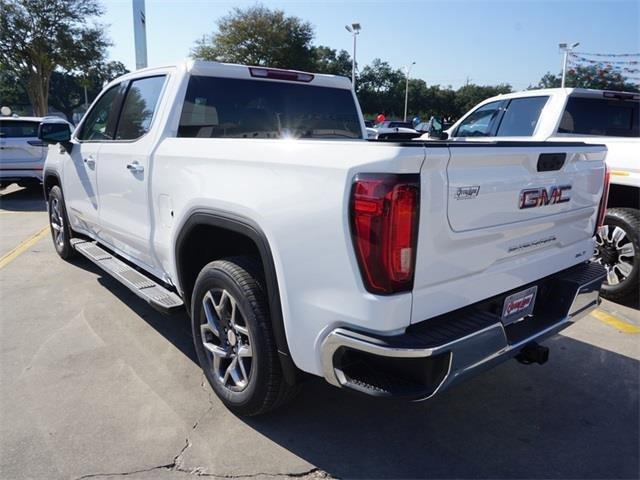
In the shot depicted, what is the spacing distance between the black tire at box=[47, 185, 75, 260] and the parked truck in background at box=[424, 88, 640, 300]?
467 cm

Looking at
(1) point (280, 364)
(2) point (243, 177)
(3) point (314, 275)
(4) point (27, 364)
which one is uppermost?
(2) point (243, 177)

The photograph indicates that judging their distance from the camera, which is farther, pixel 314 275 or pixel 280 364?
pixel 280 364

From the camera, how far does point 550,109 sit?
19.4 ft

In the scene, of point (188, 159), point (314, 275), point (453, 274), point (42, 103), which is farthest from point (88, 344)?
A: point (42, 103)

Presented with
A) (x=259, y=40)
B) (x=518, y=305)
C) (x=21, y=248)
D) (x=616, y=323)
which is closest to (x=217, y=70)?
(x=518, y=305)

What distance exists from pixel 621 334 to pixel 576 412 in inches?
61.2

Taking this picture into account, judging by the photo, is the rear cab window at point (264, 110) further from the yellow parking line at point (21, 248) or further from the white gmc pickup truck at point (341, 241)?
the yellow parking line at point (21, 248)

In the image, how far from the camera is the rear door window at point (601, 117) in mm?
5916

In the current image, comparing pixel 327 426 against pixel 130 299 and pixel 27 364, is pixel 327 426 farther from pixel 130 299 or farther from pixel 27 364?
pixel 130 299

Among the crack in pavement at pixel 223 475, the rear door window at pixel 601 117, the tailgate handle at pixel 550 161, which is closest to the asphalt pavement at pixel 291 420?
the crack in pavement at pixel 223 475

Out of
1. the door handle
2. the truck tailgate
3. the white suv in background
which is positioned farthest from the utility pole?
the truck tailgate

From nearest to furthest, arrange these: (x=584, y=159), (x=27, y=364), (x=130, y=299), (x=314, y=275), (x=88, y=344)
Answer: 1. (x=314, y=275)
2. (x=584, y=159)
3. (x=27, y=364)
4. (x=88, y=344)
5. (x=130, y=299)

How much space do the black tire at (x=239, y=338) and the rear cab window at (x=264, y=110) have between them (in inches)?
46.8

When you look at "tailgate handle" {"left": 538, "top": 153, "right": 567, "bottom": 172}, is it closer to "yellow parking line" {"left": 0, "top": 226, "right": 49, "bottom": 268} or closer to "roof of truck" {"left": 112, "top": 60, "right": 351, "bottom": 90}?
"roof of truck" {"left": 112, "top": 60, "right": 351, "bottom": 90}
